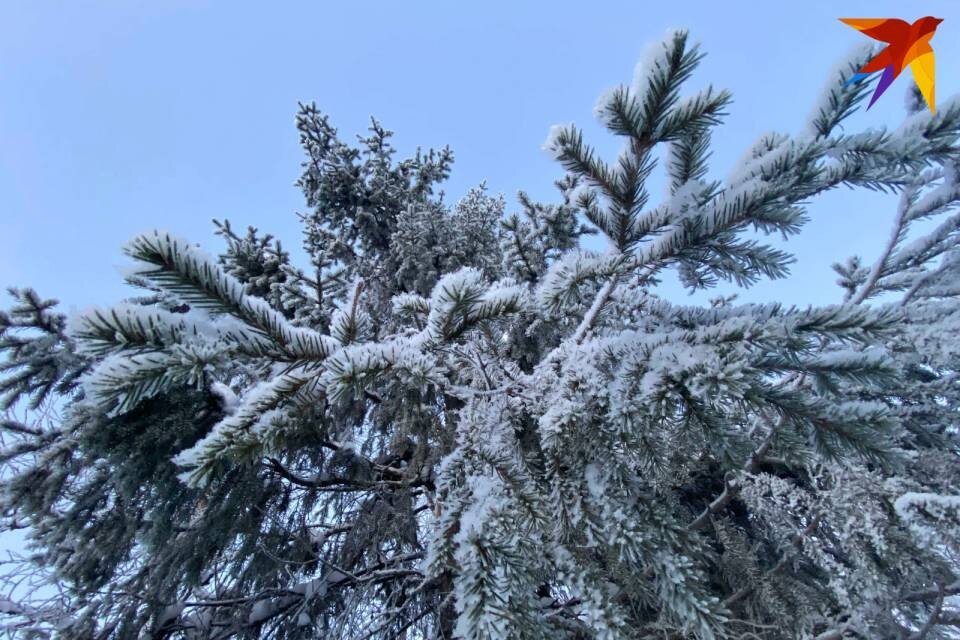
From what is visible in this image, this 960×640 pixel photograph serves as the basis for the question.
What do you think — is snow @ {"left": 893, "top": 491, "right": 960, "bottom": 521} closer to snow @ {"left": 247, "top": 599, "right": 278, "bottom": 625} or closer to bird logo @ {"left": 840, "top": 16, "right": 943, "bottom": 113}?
bird logo @ {"left": 840, "top": 16, "right": 943, "bottom": 113}

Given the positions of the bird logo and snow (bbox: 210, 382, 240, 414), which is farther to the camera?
the bird logo

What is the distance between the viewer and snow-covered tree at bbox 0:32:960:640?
0.94 m

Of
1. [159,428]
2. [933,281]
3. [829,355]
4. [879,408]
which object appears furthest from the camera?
[933,281]

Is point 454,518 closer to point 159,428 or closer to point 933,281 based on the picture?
point 159,428

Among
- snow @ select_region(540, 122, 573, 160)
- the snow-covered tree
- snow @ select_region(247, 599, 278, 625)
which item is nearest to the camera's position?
the snow-covered tree

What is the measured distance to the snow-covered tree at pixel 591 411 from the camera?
0.94 meters

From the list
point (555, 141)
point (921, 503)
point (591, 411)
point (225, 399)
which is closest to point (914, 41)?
point (921, 503)

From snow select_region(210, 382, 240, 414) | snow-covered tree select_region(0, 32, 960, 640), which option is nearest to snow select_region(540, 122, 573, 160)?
snow-covered tree select_region(0, 32, 960, 640)

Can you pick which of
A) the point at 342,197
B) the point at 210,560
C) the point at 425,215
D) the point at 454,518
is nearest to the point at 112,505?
the point at 210,560

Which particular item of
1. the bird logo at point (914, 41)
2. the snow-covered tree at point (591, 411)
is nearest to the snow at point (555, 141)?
the snow-covered tree at point (591, 411)

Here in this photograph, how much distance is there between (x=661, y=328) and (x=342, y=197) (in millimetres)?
6173

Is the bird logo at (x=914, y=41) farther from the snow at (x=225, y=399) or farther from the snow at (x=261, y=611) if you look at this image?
the snow at (x=261, y=611)

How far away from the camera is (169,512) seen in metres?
1.85

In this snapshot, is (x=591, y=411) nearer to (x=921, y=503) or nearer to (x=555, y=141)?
(x=555, y=141)
